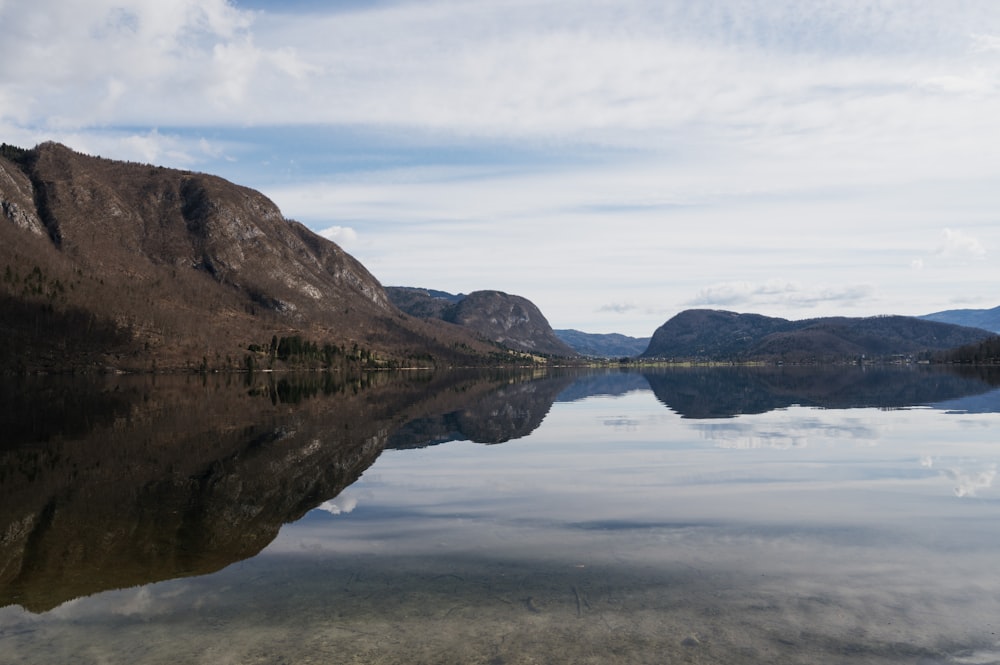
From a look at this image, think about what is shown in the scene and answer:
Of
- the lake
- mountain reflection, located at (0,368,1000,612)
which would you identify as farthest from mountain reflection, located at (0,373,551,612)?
the lake

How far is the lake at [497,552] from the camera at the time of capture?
608 inches

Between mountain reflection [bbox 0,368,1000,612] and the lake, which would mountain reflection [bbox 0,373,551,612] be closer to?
mountain reflection [bbox 0,368,1000,612]

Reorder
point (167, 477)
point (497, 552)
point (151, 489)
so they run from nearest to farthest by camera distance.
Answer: point (497, 552) → point (151, 489) → point (167, 477)

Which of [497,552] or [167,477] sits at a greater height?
[167,477]

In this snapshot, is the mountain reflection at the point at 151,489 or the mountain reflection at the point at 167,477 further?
the mountain reflection at the point at 167,477

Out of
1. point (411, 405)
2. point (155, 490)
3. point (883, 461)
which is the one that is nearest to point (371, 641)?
point (155, 490)

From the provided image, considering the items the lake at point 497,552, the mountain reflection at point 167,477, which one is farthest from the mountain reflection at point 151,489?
the lake at point 497,552

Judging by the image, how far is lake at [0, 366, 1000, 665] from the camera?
15.4m

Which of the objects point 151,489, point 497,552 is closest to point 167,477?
point 151,489

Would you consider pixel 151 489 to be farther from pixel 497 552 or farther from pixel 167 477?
pixel 497 552

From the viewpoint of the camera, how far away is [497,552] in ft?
75.6

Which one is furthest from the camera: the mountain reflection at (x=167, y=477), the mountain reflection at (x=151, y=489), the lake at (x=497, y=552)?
the mountain reflection at (x=167, y=477)

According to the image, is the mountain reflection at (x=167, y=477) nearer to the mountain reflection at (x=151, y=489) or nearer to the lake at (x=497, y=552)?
the mountain reflection at (x=151, y=489)

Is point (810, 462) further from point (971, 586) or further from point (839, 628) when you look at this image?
point (839, 628)
